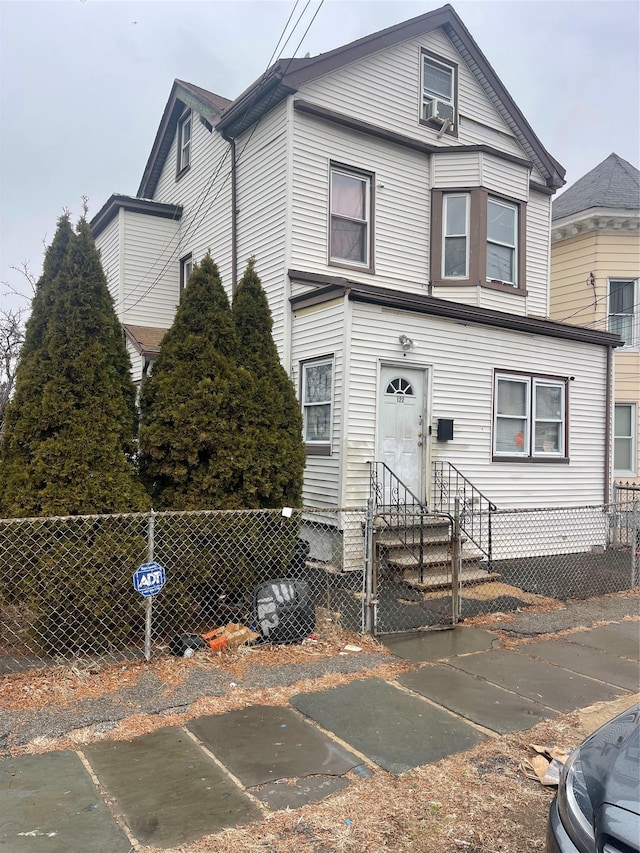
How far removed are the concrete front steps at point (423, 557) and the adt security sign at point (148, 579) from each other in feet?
10.8

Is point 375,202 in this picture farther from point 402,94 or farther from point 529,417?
point 529,417

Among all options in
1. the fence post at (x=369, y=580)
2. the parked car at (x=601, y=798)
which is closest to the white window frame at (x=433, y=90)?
the fence post at (x=369, y=580)

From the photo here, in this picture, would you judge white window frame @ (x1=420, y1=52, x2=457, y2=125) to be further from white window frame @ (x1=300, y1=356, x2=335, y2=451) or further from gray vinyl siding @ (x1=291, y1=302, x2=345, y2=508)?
white window frame @ (x1=300, y1=356, x2=335, y2=451)

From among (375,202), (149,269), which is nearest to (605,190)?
(375,202)

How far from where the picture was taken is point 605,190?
1606cm

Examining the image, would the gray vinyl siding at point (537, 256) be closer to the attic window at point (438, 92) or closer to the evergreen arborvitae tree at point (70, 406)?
the attic window at point (438, 92)

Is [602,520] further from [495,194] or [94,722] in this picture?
[94,722]

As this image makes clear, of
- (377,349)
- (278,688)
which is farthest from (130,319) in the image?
(278,688)

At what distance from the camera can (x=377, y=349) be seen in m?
9.09

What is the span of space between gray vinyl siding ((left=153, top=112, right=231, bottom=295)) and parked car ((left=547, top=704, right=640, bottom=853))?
36.0 feet

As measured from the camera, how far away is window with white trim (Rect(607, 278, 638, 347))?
50.2 feet

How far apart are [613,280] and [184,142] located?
11.0 m

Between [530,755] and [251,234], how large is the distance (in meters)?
9.90

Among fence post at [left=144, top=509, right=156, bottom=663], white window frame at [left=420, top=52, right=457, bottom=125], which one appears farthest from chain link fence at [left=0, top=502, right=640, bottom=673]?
white window frame at [left=420, top=52, right=457, bottom=125]
